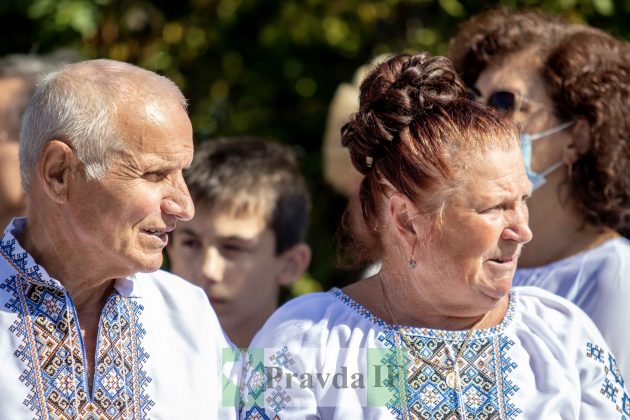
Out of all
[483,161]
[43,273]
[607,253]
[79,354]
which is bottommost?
[607,253]

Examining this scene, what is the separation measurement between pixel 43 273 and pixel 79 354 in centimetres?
24

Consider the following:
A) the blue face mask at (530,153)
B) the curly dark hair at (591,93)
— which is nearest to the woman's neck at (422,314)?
the blue face mask at (530,153)

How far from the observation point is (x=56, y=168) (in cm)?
279

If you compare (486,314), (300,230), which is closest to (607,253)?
(486,314)

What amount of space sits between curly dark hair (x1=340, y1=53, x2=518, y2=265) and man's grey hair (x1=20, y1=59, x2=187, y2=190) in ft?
1.92

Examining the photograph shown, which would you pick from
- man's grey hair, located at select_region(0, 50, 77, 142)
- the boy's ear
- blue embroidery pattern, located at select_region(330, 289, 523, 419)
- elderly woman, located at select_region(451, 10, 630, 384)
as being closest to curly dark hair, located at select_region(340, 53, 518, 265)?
blue embroidery pattern, located at select_region(330, 289, 523, 419)

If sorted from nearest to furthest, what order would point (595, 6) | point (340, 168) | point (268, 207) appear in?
point (268, 207), point (340, 168), point (595, 6)

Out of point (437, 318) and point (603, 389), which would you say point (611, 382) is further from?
point (437, 318)

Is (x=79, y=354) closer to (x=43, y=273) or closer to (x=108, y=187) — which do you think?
(x=43, y=273)

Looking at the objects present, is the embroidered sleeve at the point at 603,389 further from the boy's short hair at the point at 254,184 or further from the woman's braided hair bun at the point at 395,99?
the boy's short hair at the point at 254,184

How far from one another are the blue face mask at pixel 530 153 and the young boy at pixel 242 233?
3.48 ft

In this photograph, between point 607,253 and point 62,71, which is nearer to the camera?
point 62,71

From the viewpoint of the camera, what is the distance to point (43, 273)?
2.79 meters

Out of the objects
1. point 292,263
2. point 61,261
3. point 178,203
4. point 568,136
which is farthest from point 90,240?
point 568,136
